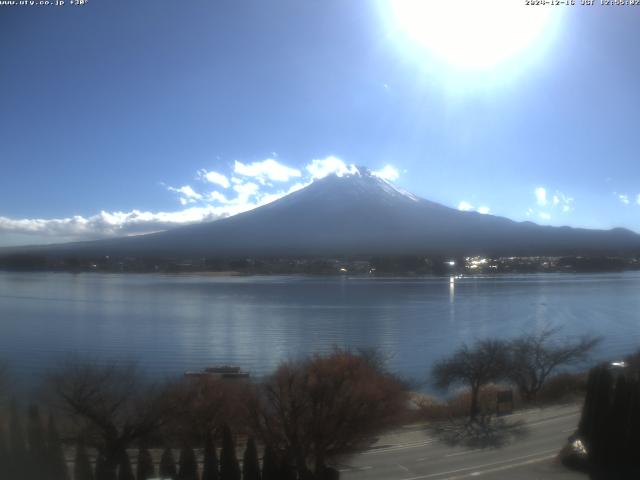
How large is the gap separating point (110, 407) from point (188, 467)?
1041mm

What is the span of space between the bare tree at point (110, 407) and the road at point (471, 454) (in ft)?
4.42

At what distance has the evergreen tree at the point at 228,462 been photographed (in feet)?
11.9

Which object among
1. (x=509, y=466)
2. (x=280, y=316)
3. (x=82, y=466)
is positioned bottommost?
(x=509, y=466)

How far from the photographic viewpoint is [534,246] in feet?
54.9

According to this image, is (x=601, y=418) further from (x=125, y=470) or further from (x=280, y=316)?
(x=280, y=316)

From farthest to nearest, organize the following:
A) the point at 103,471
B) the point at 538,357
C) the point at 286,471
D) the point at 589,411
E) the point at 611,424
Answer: the point at 538,357 → the point at 589,411 → the point at 611,424 → the point at 286,471 → the point at 103,471

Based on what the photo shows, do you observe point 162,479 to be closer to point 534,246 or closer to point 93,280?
point 93,280

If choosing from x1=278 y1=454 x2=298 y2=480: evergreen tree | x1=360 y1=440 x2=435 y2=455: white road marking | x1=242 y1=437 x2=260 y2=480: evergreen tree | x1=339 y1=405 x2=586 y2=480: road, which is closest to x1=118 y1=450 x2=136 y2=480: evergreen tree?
x1=242 y1=437 x2=260 y2=480: evergreen tree

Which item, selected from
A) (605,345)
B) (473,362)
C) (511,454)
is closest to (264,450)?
(511,454)

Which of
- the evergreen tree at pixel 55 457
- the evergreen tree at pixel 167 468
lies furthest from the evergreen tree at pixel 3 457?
the evergreen tree at pixel 167 468

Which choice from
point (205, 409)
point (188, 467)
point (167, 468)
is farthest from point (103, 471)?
point (205, 409)

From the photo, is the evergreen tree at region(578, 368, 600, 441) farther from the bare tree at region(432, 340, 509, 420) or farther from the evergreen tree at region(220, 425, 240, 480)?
the evergreen tree at region(220, 425, 240, 480)

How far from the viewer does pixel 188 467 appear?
3.59m

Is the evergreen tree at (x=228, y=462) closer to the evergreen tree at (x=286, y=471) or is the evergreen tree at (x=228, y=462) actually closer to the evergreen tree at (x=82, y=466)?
the evergreen tree at (x=286, y=471)
